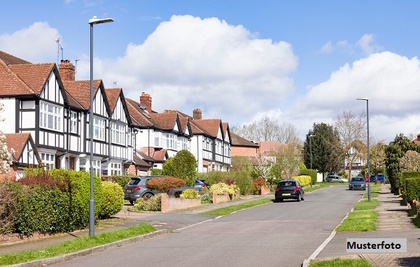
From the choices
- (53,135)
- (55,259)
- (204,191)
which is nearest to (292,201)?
(204,191)

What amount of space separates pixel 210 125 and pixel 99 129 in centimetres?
3358

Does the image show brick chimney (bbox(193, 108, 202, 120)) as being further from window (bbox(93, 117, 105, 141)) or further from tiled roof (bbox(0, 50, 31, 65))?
tiled roof (bbox(0, 50, 31, 65))

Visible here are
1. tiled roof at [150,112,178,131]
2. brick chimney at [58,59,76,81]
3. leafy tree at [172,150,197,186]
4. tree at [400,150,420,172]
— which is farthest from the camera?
tiled roof at [150,112,178,131]

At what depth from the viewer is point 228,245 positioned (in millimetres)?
16156

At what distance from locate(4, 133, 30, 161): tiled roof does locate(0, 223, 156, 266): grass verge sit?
42.2 ft

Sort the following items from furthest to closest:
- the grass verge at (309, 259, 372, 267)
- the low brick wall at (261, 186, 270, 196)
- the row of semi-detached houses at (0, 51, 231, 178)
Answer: the low brick wall at (261, 186, 270, 196), the row of semi-detached houses at (0, 51, 231, 178), the grass verge at (309, 259, 372, 267)

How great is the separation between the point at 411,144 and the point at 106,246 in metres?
38.2

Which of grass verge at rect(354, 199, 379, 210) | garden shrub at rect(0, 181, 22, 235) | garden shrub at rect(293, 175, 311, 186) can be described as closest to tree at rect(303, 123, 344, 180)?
garden shrub at rect(293, 175, 311, 186)

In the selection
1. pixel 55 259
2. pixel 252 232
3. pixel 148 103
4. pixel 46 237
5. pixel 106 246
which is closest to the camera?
pixel 55 259

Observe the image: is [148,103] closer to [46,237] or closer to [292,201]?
[292,201]

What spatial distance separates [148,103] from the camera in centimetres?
6500

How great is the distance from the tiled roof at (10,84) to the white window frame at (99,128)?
798 cm

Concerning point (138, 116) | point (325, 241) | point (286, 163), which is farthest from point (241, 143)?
point (325, 241)

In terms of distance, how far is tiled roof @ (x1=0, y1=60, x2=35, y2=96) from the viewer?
33688 millimetres
